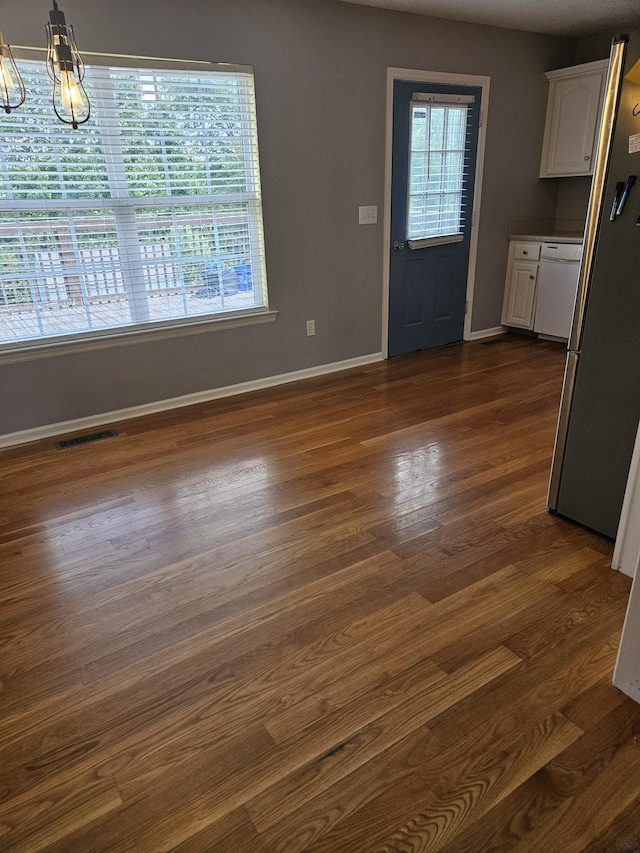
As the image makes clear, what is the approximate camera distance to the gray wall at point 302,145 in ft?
10.8

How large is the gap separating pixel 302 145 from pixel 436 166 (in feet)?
4.26

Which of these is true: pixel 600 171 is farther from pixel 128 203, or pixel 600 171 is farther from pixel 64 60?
pixel 128 203

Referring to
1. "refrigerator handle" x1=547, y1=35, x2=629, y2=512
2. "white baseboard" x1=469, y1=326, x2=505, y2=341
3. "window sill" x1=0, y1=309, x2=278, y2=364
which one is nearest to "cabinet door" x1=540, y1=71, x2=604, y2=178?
"white baseboard" x1=469, y1=326, x2=505, y2=341

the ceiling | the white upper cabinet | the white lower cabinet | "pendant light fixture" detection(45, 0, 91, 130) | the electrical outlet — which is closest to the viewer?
"pendant light fixture" detection(45, 0, 91, 130)

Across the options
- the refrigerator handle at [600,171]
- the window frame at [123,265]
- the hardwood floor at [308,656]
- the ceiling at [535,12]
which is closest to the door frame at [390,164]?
the ceiling at [535,12]

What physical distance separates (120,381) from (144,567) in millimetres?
1745

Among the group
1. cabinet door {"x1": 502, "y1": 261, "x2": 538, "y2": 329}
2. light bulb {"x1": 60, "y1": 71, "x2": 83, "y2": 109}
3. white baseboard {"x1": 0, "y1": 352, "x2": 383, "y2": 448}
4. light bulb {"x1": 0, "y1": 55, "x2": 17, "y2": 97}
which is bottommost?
white baseboard {"x1": 0, "y1": 352, "x2": 383, "y2": 448}

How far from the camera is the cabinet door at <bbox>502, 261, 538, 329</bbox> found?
16.9ft

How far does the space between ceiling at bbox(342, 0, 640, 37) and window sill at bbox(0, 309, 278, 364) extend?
7.29ft

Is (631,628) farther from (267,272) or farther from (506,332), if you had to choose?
(506,332)

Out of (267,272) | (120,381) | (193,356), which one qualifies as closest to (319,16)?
(267,272)

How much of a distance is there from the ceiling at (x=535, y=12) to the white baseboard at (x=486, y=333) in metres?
2.48

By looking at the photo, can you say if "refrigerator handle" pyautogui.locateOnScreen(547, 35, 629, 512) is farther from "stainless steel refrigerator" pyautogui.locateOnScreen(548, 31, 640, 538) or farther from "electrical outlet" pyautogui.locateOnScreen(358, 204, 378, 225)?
"electrical outlet" pyautogui.locateOnScreen(358, 204, 378, 225)

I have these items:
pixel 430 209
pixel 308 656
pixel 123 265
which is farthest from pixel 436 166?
pixel 308 656
